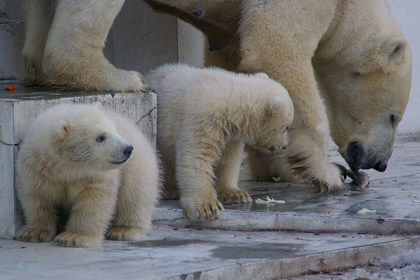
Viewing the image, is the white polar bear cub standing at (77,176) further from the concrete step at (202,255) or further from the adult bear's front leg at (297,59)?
the adult bear's front leg at (297,59)

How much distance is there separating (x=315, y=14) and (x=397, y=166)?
213 centimetres

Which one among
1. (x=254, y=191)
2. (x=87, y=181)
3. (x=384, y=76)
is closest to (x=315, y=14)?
(x=384, y=76)

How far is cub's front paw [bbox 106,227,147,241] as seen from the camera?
3.14m

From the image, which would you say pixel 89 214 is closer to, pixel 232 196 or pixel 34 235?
pixel 34 235

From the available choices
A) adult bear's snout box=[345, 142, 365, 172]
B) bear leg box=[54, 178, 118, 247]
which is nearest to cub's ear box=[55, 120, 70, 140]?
bear leg box=[54, 178, 118, 247]

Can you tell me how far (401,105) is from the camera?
4824 mm

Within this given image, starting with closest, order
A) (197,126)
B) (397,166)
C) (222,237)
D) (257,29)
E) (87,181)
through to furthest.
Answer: (87,181), (222,237), (197,126), (257,29), (397,166)

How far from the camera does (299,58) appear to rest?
14.0 ft

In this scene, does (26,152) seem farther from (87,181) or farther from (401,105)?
(401,105)

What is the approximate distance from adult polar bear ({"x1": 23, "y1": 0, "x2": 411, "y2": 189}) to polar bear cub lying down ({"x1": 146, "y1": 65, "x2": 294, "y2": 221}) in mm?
326

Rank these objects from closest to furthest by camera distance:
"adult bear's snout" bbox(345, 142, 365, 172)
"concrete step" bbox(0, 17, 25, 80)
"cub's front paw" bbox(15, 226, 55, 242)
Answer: "cub's front paw" bbox(15, 226, 55, 242) < "adult bear's snout" bbox(345, 142, 365, 172) < "concrete step" bbox(0, 17, 25, 80)

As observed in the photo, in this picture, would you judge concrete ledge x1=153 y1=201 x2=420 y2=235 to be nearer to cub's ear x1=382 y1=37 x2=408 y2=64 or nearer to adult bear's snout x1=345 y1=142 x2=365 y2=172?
adult bear's snout x1=345 y1=142 x2=365 y2=172

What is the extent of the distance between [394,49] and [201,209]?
7.61 ft

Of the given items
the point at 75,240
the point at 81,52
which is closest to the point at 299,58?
the point at 81,52
